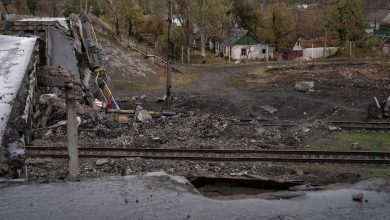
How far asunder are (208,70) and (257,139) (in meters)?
22.8

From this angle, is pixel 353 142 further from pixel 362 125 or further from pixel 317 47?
pixel 317 47

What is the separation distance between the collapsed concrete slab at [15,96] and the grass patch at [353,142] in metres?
8.71

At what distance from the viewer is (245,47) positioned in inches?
1868

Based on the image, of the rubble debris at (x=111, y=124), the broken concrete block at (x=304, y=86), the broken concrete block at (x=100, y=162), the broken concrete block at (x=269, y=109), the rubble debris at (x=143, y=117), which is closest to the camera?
the broken concrete block at (x=100, y=162)

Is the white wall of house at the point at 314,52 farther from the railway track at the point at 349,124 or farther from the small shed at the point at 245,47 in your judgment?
the railway track at the point at 349,124

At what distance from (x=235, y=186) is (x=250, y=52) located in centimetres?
4306

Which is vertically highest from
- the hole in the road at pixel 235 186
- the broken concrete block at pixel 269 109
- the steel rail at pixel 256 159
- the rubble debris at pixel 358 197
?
the rubble debris at pixel 358 197

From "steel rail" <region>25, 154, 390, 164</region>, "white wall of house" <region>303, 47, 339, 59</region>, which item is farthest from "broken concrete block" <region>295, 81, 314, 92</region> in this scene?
"white wall of house" <region>303, 47, 339, 59</region>

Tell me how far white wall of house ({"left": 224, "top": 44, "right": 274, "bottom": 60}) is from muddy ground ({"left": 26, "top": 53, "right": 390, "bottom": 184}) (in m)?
13.0

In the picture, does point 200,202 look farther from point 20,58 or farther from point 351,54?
point 351,54

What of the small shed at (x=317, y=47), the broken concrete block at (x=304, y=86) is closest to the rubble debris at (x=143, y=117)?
the broken concrete block at (x=304, y=86)

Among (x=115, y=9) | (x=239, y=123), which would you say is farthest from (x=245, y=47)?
(x=239, y=123)

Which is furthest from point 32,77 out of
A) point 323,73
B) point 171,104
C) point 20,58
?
point 323,73

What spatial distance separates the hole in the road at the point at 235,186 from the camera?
17.7 feet
